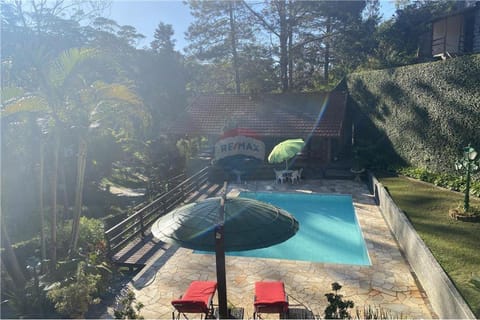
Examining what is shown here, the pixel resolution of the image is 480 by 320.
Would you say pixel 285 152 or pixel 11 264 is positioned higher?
pixel 285 152

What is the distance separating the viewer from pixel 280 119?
73.0 feet

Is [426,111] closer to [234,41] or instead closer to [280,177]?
[280,177]

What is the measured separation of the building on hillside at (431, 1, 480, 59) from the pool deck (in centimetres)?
2058

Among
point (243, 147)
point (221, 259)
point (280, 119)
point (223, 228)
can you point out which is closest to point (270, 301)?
point (221, 259)

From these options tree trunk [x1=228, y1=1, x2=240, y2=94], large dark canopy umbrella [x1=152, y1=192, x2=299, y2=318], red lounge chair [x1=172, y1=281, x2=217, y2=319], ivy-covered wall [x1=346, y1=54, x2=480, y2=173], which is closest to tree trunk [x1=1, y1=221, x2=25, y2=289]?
red lounge chair [x1=172, y1=281, x2=217, y2=319]

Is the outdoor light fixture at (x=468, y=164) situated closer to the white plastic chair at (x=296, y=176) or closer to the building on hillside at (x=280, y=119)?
the white plastic chair at (x=296, y=176)

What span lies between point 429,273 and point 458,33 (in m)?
24.9

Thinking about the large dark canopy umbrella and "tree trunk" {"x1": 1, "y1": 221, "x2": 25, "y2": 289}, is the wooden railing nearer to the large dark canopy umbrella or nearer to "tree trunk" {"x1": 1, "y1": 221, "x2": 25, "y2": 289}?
"tree trunk" {"x1": 1, "y1": 221, "x2": 25, "y2": 289}

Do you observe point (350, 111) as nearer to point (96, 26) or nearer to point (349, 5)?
point (349, 5)

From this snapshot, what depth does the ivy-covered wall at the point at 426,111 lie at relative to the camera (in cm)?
1312

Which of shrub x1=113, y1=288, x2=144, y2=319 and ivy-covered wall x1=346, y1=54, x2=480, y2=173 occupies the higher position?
ivy-covered wall x1=346, y1=54, x2=480, y2=173

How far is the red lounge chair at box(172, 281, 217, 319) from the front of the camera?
6.65 m

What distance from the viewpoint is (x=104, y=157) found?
22.0m

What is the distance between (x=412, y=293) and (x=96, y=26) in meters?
37.6
